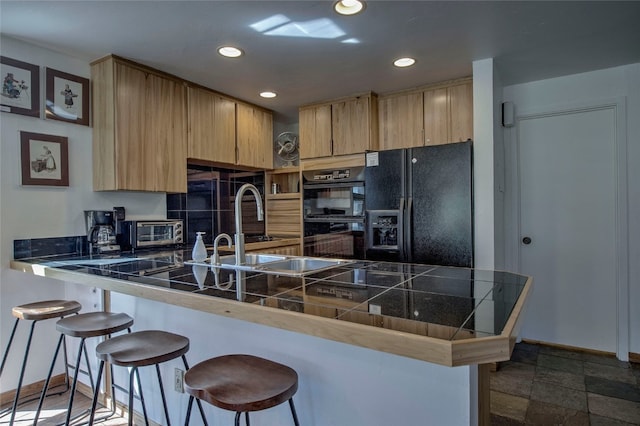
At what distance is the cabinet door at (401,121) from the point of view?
3305 mm

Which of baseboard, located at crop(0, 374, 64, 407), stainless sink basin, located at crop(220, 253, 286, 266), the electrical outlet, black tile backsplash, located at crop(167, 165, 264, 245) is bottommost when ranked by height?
baseboard, located at crop(0, 374, 64, 407)

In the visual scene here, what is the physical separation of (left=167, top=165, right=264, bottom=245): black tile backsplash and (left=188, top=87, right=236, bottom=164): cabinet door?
341 mm

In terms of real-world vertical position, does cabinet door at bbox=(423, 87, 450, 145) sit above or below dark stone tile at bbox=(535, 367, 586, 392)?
above

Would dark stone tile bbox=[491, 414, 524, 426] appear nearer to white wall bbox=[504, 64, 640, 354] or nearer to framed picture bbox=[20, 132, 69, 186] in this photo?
white wall bbox=[504, 64, 640, 354]

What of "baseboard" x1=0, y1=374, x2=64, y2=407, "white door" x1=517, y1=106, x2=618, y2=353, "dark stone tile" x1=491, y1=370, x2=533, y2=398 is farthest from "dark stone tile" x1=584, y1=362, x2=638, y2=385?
"baseboard" x1=0, y1=374, x2=64, y2=407

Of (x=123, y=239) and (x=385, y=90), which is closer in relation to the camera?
(x=123, y=239)

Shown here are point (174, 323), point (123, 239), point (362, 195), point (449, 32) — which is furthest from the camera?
point (362, 195)

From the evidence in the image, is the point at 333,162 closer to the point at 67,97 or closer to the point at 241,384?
the point at 67,97

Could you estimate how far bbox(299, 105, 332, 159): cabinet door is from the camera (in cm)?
371

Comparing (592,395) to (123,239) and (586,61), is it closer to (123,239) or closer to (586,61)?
(586,61)

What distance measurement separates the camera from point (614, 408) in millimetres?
2195

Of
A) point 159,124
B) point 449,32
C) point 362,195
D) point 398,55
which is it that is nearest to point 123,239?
point 159,124

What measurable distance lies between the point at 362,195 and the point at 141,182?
1835 mm

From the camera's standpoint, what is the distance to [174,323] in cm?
184
